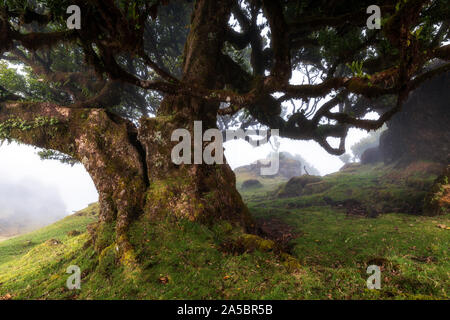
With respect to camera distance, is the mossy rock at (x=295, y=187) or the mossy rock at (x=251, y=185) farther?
the mossy rock at (x=251, y=185)

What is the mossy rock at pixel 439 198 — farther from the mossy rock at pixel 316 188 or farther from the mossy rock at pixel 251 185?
the mossy rock at pixel 251 185

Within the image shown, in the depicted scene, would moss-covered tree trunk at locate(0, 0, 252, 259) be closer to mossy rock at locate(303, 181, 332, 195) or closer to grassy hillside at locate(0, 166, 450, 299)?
grassy hillside at locate(0, 166, 450, 299)

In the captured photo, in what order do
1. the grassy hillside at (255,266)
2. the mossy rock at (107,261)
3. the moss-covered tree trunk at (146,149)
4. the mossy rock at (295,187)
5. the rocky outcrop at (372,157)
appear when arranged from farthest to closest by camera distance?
the rocky outcrop at (372,157) → the mossy rock at (295,187) → the moss-covered tree trunk at (146,149) → the mossy rock at (107,261) → the grassy hillside at (255,266)

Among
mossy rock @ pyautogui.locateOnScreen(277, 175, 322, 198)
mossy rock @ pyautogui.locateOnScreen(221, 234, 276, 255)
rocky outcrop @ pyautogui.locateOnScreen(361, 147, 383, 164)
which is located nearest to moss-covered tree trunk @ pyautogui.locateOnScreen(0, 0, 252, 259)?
mossy rock @ pyautogui.locateOnScreen(221, 234, 276, 255)

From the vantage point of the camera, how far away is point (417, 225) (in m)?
6.77

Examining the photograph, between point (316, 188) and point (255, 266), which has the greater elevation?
point (255, 266)

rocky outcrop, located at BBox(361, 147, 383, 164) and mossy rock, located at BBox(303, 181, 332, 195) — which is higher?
rocky outcrop, located at BBox(361, 147, 383, 164)

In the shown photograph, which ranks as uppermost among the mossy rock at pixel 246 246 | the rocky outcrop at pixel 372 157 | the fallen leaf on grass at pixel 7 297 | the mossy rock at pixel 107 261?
the rocky outcrop at pixel 372 157

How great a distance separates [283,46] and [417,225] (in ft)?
24.4

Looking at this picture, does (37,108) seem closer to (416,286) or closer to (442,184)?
(416,286)

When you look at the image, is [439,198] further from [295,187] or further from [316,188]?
[295,187]

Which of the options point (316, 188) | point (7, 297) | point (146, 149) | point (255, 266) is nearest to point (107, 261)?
point (7, 297)

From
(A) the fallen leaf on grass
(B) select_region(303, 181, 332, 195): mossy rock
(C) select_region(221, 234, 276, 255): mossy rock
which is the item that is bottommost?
(A) the fallen leaf on grass

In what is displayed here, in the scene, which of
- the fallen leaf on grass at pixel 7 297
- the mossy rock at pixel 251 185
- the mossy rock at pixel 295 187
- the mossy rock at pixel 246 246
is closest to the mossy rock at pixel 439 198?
the mossy rock at pixel 246 246
